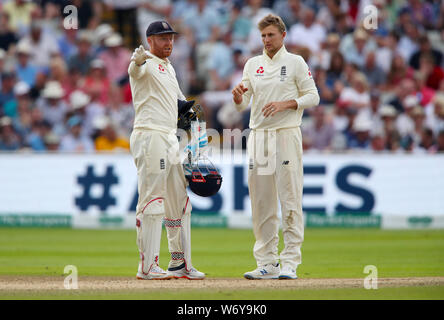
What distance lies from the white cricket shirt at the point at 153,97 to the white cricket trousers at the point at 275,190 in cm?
103

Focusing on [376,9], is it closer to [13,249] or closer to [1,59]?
[1,59]

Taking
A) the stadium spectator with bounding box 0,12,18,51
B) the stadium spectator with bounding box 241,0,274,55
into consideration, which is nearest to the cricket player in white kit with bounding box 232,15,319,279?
the stadium spectator with bounding box 241,0,274,55

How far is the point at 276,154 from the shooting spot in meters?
8.62

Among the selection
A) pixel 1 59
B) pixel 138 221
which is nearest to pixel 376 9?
pixel 1 59

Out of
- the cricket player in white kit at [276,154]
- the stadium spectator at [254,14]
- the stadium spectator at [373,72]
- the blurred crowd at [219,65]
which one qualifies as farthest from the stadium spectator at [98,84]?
the cricket player in white kit at [276,154]

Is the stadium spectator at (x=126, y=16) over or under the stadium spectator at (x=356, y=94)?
over

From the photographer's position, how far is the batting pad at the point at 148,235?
27.2ft

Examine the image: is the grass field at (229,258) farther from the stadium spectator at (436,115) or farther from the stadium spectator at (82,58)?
the stadium spectator at (82,58)

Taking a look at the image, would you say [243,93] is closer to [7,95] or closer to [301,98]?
[301,98]

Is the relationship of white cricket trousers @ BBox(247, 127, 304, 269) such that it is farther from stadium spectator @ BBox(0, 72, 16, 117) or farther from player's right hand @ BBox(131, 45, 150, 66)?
stadium spectator @ BBox(0, 72, 16, 117)

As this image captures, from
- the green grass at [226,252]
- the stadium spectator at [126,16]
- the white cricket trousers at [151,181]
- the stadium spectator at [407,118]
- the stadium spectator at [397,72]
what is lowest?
the green grass at [226,252]

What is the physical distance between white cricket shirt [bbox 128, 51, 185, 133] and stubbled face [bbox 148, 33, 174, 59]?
0.09m

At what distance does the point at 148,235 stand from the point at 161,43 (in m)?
2.04

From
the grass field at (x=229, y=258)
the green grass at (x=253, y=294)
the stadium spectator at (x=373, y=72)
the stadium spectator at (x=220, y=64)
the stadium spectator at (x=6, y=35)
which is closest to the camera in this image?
the green grass at (x=253, y=294)
